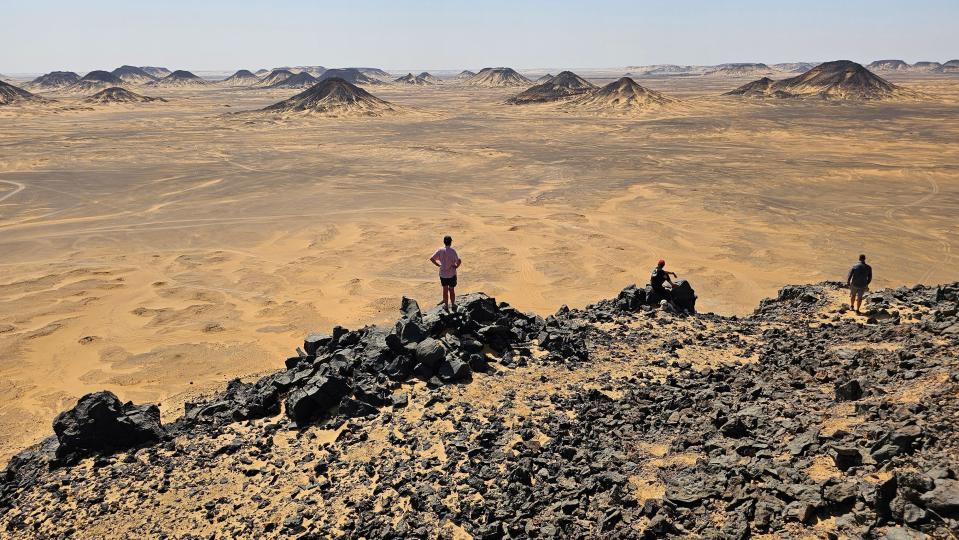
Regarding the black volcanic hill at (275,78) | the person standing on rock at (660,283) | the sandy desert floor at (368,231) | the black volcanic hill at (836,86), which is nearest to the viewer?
the person standing on rock at (660,283)

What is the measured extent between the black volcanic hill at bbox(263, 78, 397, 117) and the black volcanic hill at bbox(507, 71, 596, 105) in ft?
89.6

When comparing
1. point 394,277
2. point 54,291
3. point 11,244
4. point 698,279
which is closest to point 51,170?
point 11,244

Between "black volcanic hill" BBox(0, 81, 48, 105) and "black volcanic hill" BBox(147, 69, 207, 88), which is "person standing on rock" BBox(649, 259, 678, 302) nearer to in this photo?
"black volcanic hill" BBox(0, 81, 48, 105)

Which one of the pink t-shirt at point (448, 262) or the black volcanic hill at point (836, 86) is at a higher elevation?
the black volcanic hill at point (836, 86)

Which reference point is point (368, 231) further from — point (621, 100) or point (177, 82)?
point (177, 82)

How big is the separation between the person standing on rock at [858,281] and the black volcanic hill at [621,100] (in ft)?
238

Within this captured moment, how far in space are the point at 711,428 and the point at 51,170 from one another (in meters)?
49.7

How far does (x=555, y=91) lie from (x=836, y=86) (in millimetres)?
47533

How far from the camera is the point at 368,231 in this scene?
2681 centimetres

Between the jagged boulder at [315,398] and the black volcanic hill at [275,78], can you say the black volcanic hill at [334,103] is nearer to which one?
the jagged boulder at [315,398]

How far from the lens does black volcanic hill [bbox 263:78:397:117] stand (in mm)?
81688

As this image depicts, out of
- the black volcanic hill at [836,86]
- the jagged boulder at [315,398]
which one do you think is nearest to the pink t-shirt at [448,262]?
the jagged boulder at [315,398]

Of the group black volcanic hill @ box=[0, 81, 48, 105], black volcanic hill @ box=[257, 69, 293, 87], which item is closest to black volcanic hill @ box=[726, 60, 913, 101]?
black volcanic hill @ box=[0, 81, 48, 105]

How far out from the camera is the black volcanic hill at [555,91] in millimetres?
101562
